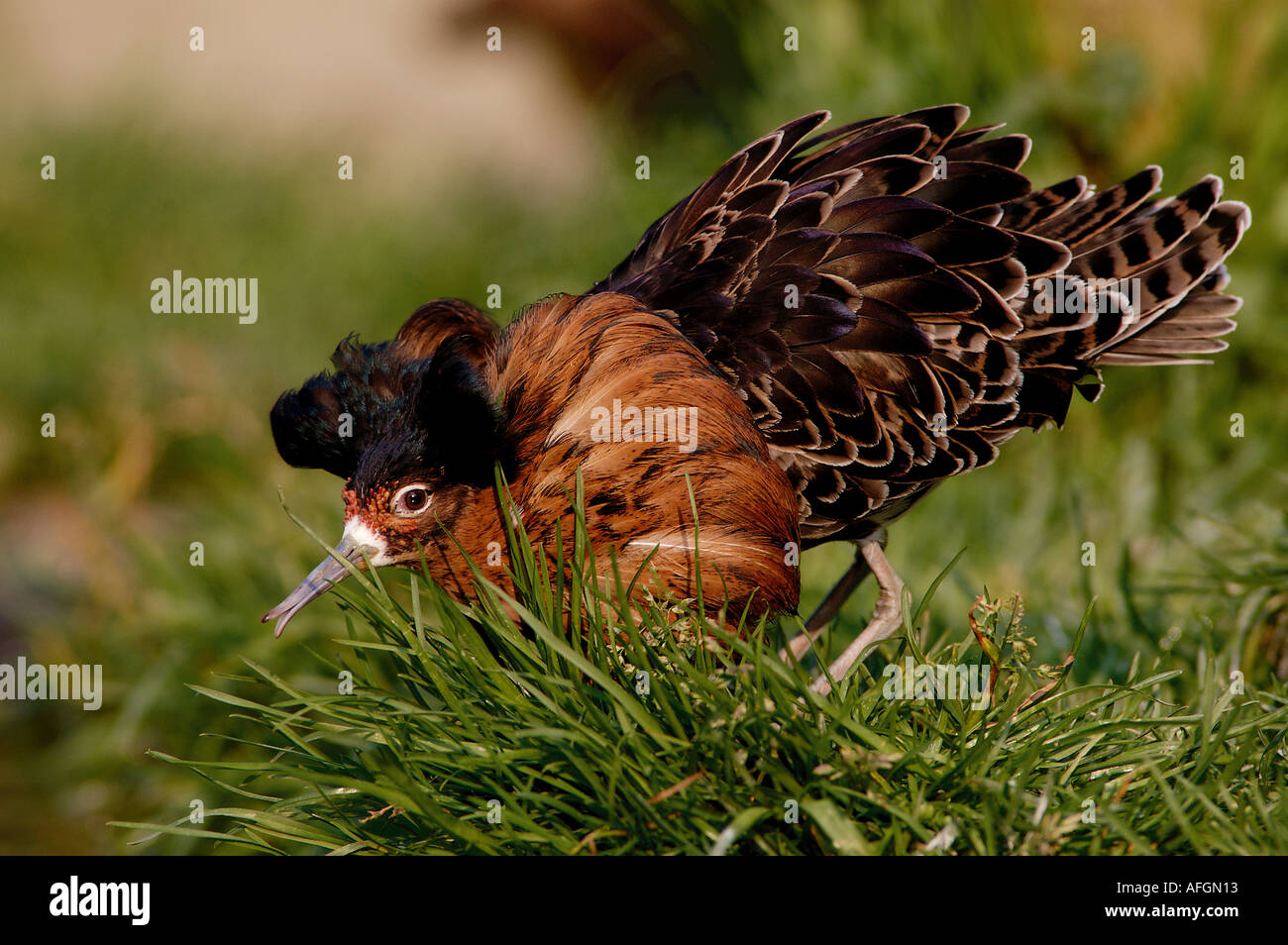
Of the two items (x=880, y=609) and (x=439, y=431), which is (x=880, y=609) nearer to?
(x=880, y=609)

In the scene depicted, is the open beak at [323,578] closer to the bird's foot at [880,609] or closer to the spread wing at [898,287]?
the spread wing at [898,287]

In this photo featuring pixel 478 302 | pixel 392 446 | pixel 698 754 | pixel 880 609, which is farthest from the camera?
pixel 478 302

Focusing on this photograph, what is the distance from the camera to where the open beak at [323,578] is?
2736 millimetres

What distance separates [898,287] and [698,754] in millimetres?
1333

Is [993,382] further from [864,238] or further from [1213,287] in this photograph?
[1213,287]

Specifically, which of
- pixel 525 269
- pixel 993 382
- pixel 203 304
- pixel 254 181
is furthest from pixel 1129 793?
pixel 254 181

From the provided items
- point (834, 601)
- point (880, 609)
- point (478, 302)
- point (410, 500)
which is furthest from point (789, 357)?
point (478, 302)

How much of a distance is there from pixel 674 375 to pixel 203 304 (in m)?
6.61

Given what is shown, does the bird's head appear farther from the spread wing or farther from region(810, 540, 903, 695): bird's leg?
region(810, 540, 903, 695): bird's leg

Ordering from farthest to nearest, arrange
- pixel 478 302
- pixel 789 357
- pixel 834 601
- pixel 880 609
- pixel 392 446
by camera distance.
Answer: pixel 478 302 → pixel 834 601 → pixel 880 609 → pixel 789 357 → pixel 392 446

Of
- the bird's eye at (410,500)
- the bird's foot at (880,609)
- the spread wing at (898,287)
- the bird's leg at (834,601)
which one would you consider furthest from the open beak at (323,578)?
the bird's leg at (834,601)

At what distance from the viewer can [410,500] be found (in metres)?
2.76

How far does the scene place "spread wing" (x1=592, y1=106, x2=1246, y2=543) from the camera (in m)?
3.07

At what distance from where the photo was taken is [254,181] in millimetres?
10328
